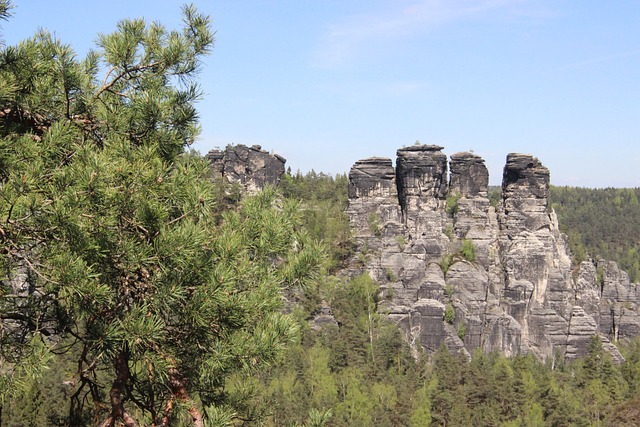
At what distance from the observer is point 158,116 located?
7.03 m

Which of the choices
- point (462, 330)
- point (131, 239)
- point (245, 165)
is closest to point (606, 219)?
point (462, 330)

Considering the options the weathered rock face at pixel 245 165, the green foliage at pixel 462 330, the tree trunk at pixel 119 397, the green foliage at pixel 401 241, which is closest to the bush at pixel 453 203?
the green foliage at pixel 401 241

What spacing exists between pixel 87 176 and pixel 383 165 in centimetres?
5738

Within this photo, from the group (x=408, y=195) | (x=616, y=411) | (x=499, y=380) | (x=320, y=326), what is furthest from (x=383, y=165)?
(x=616, y=411)

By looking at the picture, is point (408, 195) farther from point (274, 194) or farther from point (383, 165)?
point (274, 194)

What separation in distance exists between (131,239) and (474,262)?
2134 inches

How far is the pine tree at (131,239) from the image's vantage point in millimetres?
5801

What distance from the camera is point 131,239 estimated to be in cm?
596

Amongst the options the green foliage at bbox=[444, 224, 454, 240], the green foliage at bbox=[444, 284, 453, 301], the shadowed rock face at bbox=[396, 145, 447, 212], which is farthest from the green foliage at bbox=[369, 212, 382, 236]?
the green foliage at bbox=[444, 284, 453, 301]

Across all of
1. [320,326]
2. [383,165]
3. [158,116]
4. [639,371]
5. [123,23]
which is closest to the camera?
[158,116]

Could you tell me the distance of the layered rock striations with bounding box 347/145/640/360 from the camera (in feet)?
180

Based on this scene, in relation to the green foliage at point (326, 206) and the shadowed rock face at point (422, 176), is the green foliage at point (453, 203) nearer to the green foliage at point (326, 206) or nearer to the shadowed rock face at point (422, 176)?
the shadowed rock face at point (422, 176)

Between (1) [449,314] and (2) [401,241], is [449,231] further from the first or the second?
(1) [449,314]

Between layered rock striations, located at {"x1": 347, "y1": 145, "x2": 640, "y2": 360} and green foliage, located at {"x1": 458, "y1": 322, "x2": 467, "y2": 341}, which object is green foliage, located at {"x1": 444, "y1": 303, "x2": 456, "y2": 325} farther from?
green foliage, located at {"x1": 458, "y1": 322, "x2": 467, "y2": 341}
